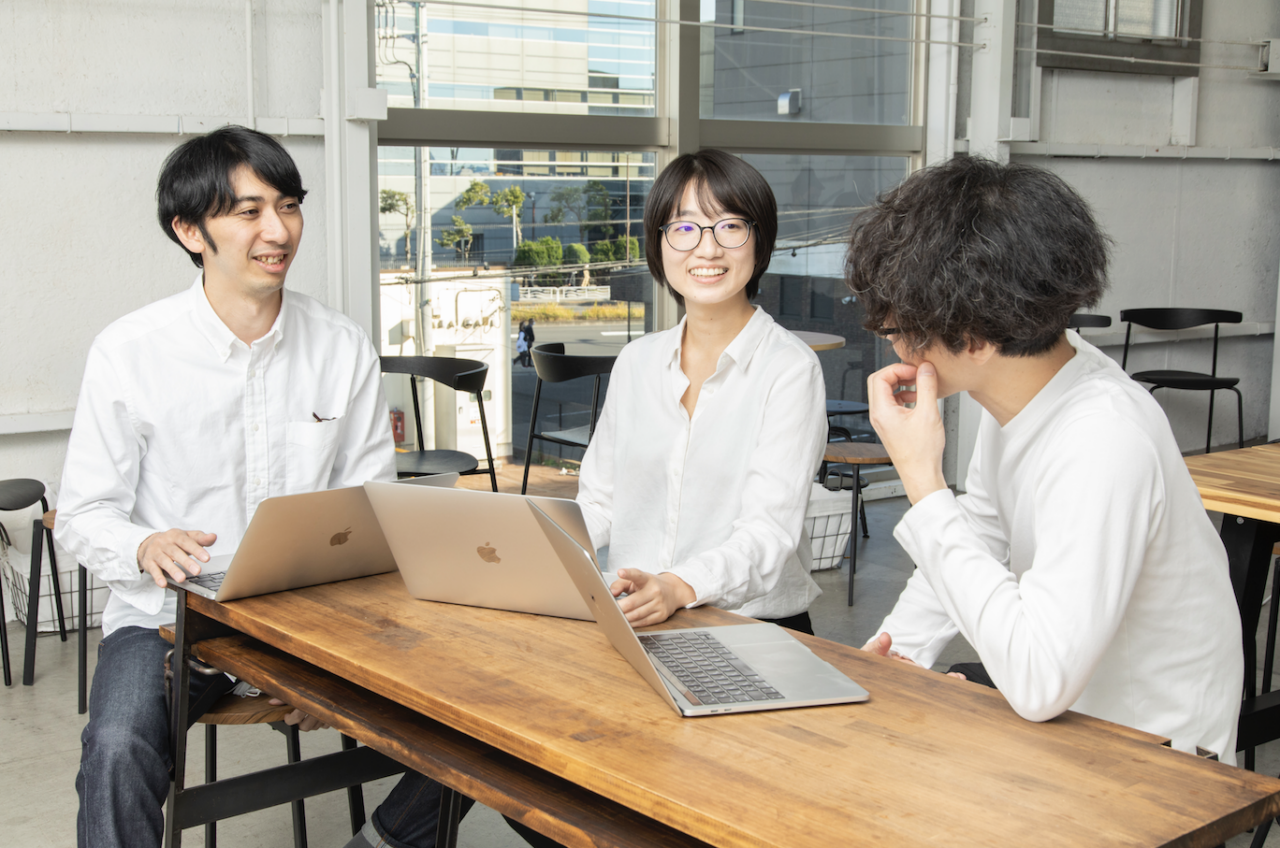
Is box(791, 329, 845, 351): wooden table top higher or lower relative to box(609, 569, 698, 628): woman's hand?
higher

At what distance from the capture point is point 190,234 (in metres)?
2.09

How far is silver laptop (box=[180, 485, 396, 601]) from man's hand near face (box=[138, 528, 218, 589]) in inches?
1.0

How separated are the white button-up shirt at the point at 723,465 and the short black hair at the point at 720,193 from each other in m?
0.16

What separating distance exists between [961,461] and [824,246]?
1282 millimetres

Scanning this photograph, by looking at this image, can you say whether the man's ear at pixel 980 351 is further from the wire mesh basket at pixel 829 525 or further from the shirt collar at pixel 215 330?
the wire mesh basket at pixel 829 525

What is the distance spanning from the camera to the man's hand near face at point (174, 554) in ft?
5.57

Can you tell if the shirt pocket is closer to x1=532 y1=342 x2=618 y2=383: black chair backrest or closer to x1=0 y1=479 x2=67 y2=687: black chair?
x1=0 y1=479 x2=67 y2=687: black chair

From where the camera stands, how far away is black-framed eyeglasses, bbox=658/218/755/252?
1987 mm

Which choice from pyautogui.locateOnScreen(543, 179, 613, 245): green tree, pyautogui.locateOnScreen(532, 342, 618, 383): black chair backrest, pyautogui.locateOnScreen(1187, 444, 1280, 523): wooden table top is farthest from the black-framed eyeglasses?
pyautogui.locateOnScreen(543, 179, 613, 245): green tree

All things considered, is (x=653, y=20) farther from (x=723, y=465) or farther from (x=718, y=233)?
(x=723, y=465)

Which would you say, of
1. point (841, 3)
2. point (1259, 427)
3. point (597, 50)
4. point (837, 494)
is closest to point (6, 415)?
point (597, 50)

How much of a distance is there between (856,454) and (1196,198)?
3972 mm

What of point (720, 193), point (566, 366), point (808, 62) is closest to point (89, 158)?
point (566, 366)

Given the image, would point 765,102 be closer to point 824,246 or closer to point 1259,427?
point 824,246
